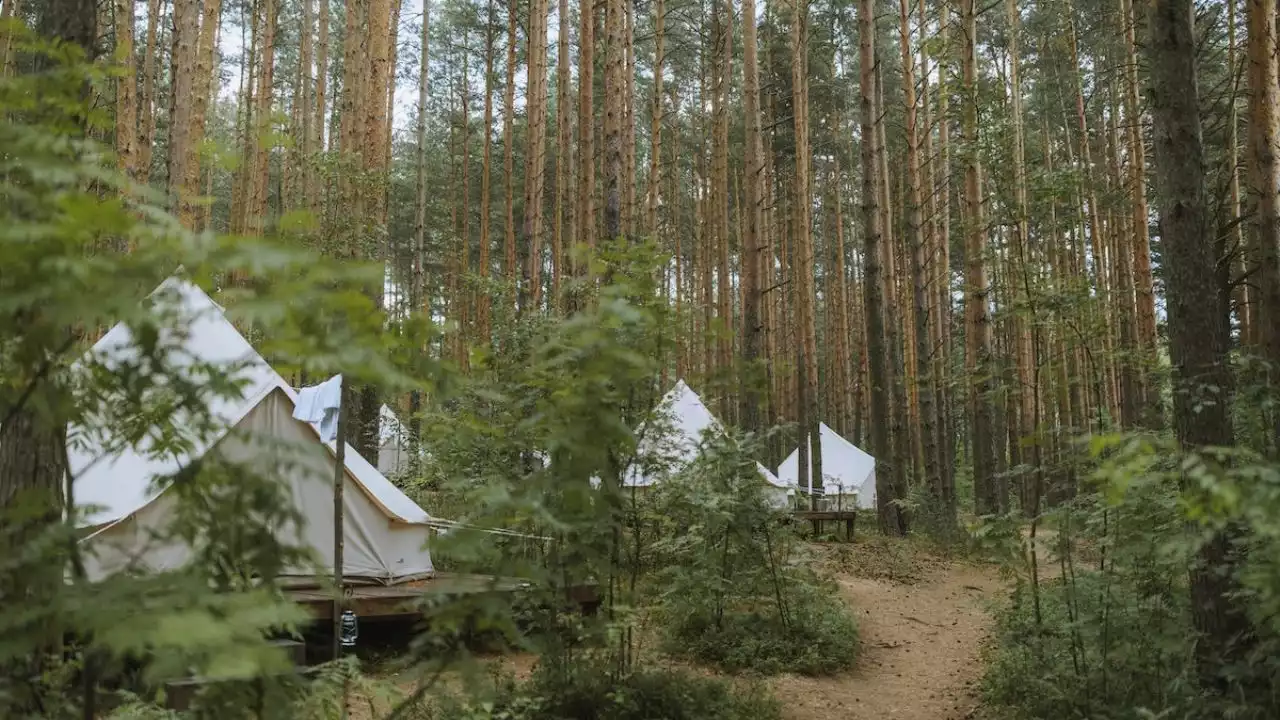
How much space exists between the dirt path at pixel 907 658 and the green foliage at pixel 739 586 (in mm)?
258

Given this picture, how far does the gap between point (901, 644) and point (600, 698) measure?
3.63 m

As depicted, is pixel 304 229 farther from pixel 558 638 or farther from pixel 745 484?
pixel 745 484

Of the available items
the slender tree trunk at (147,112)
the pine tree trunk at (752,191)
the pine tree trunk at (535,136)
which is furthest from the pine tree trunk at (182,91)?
the pine tree trunk at (752,191)

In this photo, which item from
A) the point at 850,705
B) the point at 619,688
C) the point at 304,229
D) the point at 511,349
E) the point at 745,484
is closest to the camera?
the point at 304,229

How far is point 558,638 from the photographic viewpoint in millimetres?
3906

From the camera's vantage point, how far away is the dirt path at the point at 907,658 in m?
5.25

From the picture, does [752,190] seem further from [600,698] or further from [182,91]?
[600,698]

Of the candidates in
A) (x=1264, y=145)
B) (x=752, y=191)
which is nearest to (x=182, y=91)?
(x=752, y=191)

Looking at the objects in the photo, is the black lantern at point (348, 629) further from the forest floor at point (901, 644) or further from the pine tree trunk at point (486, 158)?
the pine tree trunk at point (486, 158)

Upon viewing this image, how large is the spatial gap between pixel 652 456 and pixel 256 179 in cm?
1467

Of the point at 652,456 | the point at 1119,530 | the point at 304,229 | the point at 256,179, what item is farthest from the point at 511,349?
the point at 256,179

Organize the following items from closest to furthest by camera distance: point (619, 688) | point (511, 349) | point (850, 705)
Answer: point (619, 688)
point (850, 705)
point (511, 349)

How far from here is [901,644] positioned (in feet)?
22.7

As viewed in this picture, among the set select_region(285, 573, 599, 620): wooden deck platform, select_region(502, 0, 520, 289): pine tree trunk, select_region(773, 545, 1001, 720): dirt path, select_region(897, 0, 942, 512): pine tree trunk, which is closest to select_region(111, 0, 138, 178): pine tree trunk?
select_region(285, 573, 599, 620): wooden deck platform
